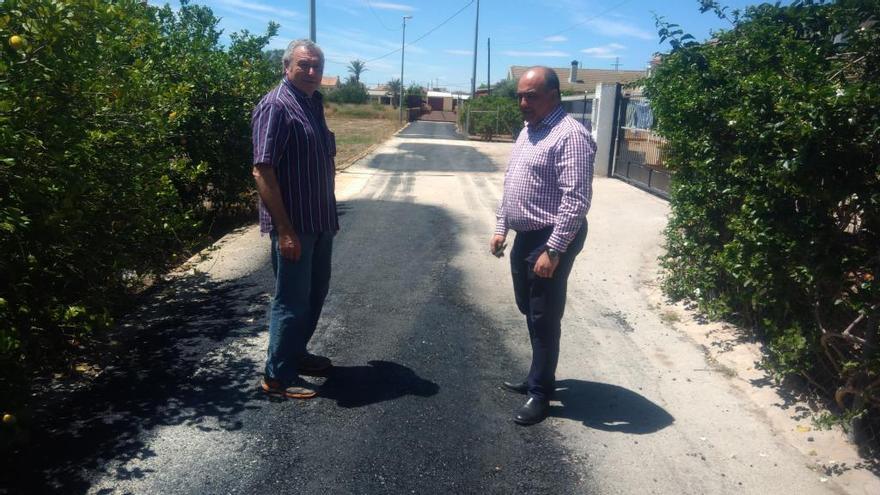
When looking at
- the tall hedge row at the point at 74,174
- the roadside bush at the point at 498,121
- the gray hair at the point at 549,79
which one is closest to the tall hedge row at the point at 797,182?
the gray hair at the point at 549,79

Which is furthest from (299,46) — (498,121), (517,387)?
(498,121)

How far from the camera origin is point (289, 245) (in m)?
3.42

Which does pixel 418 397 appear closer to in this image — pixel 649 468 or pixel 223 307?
pixel 649 468

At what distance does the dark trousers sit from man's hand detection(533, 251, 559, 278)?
0.08 m

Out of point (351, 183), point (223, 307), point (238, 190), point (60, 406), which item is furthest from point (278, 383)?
point (351, 183)

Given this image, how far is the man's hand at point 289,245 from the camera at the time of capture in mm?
3416

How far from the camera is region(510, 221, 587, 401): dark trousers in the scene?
341cm

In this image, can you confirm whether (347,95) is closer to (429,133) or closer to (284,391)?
(429,133)

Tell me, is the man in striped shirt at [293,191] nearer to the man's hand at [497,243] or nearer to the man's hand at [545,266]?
the man's hand at [497,243]

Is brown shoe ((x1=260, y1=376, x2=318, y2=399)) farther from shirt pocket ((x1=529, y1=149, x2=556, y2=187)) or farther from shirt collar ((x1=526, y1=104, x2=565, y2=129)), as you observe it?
shirt collar ((x1=526, y1=104, x2=565, y2=129))

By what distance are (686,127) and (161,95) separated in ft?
13.0

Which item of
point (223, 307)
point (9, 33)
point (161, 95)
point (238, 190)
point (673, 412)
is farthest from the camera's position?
point (238, 190)

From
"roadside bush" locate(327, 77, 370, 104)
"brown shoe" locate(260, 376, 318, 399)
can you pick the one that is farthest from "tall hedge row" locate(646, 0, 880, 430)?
"roadside bush" locate(327, 77, 370, 104)

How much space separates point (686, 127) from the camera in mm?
5148
